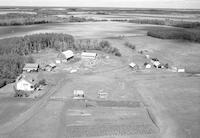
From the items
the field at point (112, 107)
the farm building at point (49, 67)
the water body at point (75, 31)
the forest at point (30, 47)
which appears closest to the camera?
the field at point (112, 107)

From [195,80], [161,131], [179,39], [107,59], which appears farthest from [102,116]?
[179,39]

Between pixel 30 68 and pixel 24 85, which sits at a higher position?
pixel 30 68

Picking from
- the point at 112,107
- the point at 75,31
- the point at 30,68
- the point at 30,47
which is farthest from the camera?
the point at 75,31

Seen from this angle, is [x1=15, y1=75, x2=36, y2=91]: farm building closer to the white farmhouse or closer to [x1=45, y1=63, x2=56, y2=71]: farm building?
[x1=45, y1=63, x2=56, y2=71]: farm building

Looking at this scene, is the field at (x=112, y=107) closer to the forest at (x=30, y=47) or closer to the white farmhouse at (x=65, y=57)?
the white farmhouse at (x=65, y=57)

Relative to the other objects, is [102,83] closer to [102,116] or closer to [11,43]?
[102,116]

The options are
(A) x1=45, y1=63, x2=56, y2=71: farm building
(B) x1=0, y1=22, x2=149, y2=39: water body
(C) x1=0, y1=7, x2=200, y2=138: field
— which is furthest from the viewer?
(B) x1=0, y1=22, x2=149, y2=39: water body

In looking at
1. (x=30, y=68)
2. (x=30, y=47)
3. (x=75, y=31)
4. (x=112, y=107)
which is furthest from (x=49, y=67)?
(x=75, y=31)

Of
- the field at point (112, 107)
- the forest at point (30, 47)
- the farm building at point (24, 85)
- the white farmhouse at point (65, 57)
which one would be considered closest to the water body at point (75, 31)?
the forest at point (30, 47)

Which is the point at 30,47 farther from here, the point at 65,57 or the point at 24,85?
the point at 24,85

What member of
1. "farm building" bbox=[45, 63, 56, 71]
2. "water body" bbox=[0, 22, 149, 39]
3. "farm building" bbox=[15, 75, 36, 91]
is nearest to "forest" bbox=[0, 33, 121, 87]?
"farm building" bbox=[45, 63, 56, 71]

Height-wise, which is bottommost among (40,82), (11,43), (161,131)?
(161,131)
